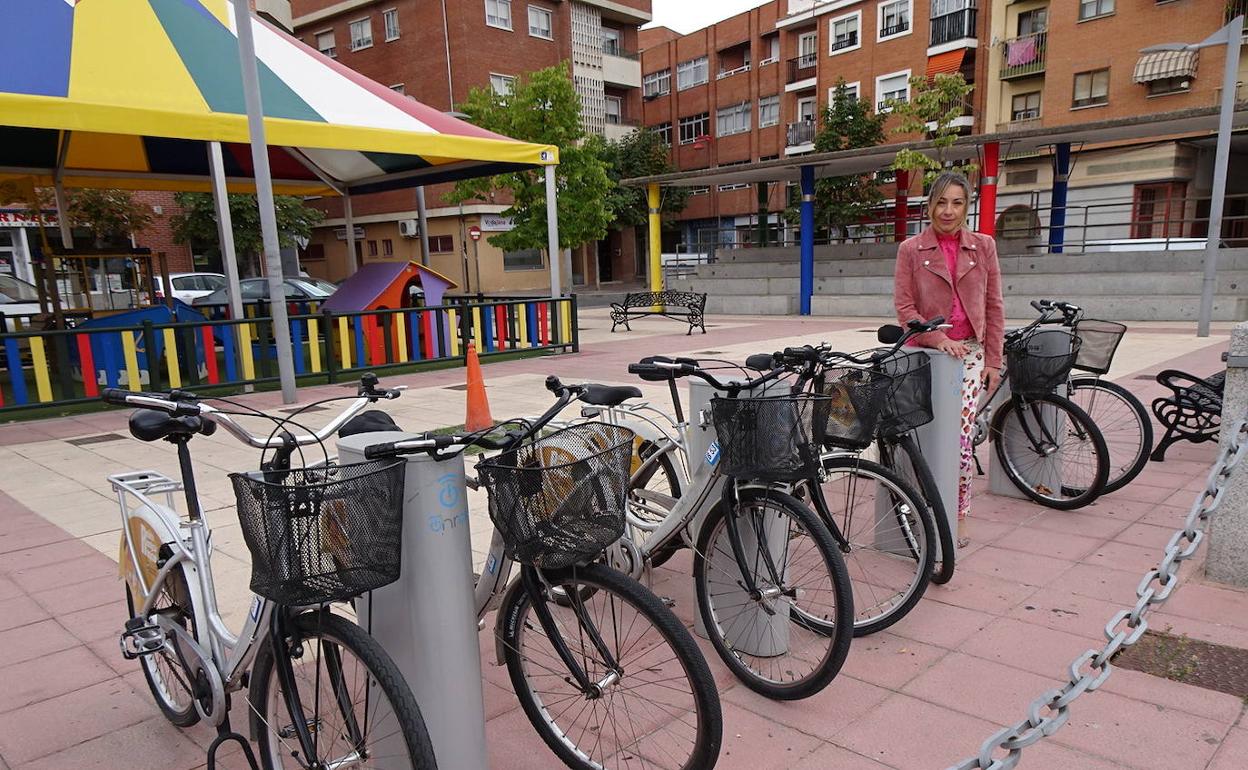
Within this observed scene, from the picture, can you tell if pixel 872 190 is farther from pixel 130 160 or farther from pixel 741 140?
pixel 130 160

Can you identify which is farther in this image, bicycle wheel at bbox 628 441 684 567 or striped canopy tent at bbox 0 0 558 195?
striped canopy tent at bbox 0 0 558 195

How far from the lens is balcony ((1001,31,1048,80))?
3097cm

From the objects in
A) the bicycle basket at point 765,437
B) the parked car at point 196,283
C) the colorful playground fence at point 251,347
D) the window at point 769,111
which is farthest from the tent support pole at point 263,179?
the window at point 769,111

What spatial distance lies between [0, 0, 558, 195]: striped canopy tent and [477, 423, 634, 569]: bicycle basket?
7.92 meters

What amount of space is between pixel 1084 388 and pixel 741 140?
133 feet

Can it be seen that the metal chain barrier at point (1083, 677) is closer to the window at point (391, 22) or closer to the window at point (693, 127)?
the window at point (391, 22)

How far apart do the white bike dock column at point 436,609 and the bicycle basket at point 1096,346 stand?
13.3 ft

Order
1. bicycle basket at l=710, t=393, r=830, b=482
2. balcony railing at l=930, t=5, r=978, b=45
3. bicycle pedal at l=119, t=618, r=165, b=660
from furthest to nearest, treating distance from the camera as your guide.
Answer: balcony railing at l=930, t=5, r=978, b=45
bicycle basket at l=710, t=393, r=830, b=482
bicycle pedal at l=119, t=618, r=165, b=660

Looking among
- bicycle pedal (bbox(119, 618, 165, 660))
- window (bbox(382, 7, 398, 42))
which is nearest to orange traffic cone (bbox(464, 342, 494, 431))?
bicycle pedal (bbox(119, 618, 165, 660))

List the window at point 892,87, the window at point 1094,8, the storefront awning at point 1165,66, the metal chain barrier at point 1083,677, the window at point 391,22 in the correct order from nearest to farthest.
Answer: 1. the metal chain barrier at point 1083,677
2. the storefront awning at point 1165,66
3. the window at point 1094,8
4. the window at point 892,87
5. the window at point 391,22

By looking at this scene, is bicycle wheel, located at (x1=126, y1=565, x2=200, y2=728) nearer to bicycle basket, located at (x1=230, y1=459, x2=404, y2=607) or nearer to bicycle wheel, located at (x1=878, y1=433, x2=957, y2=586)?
bicycle basket, located at (x1=230, y1=459, x2=404, y2=607)

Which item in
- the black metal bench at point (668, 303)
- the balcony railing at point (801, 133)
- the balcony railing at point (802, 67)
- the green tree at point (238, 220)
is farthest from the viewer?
the balcony railing at point (802, 67)

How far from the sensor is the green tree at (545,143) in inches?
916

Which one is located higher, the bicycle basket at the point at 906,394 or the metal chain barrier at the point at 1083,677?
the bicycle basket at the point at 906,394
